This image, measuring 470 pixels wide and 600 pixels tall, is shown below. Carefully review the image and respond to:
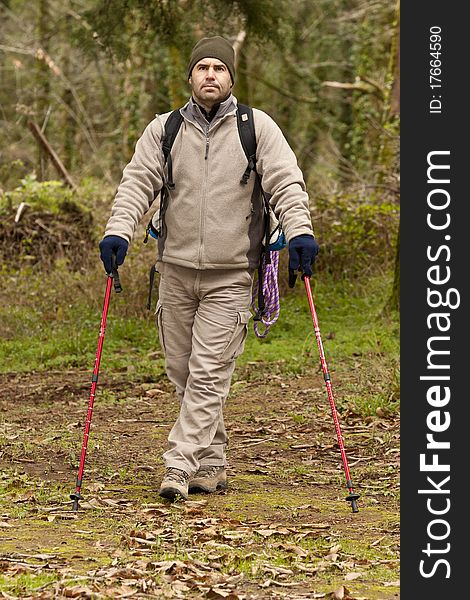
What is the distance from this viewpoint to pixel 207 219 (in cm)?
593

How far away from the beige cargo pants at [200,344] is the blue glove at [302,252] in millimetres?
409

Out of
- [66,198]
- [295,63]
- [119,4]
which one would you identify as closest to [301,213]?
[119,4]

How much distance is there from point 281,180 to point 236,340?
91 cm

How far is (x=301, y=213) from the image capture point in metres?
5.85

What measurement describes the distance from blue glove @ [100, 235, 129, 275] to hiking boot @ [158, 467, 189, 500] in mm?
1115

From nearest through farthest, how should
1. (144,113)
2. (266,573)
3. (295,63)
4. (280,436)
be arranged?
(266,573) → (280,436) → (144,113) → (295,63)

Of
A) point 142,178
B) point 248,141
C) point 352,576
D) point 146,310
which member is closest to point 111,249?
point 142,178

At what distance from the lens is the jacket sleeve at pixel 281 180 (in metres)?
5.84

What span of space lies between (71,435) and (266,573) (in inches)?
140

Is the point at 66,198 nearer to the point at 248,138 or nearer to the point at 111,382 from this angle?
the point at 111,382

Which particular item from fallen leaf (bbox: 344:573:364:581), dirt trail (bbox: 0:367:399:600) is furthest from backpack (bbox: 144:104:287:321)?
fallen leaf (bbox: 344:573:364:581)

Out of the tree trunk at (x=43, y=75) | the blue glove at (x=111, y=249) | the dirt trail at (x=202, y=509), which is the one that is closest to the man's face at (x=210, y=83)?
the blue glove at (x=111, y=249)

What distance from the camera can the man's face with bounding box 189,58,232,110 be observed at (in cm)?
598

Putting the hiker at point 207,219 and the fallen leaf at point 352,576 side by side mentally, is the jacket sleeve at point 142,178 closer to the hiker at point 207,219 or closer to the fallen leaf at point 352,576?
the hiker at point 207,219
